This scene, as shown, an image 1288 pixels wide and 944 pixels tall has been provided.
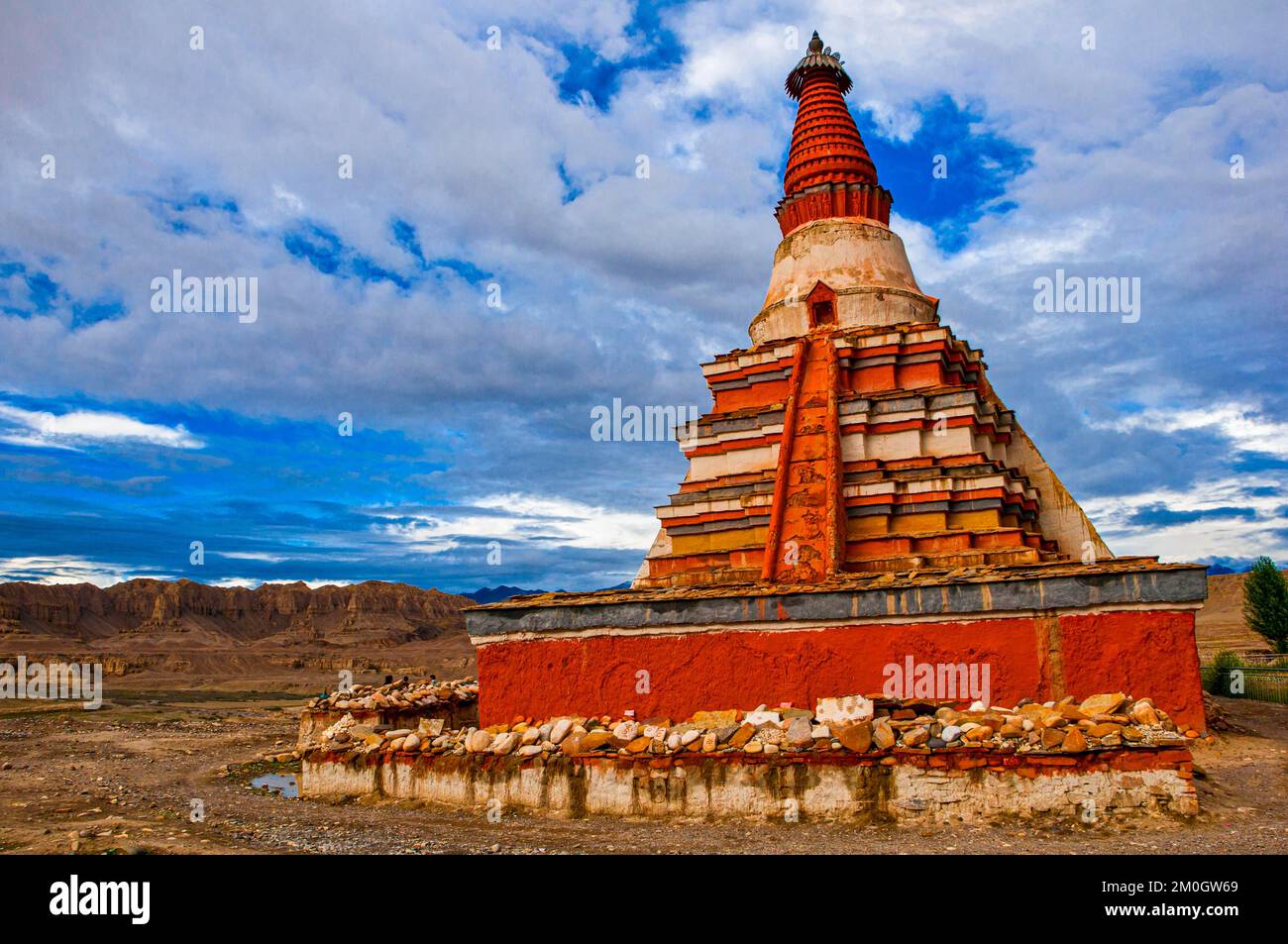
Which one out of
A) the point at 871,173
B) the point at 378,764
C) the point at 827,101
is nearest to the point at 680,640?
the point at 378,764

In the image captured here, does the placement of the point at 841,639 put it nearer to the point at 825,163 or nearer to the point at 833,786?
the point at 833,786

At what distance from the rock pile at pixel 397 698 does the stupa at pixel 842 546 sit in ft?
19.5

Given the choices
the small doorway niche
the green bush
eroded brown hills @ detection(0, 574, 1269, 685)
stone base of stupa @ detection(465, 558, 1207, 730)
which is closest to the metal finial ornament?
the small doorway niche

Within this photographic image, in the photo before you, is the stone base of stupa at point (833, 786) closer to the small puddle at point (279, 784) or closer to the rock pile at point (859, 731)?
the rock pile at point (859, 731)

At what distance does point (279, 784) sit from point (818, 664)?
10727 mm

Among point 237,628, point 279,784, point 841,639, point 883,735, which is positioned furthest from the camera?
point 237,628

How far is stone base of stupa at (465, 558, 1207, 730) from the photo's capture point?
1096 cm

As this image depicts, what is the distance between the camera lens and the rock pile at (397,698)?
18.7 metres

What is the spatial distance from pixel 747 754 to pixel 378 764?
5.99 m

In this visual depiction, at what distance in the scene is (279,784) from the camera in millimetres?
15852

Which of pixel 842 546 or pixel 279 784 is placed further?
pixel 279 784

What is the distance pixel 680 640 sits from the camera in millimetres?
12852

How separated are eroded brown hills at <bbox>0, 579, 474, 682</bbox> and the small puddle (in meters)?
44.1

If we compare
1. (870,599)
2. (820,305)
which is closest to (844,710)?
(870,599)
